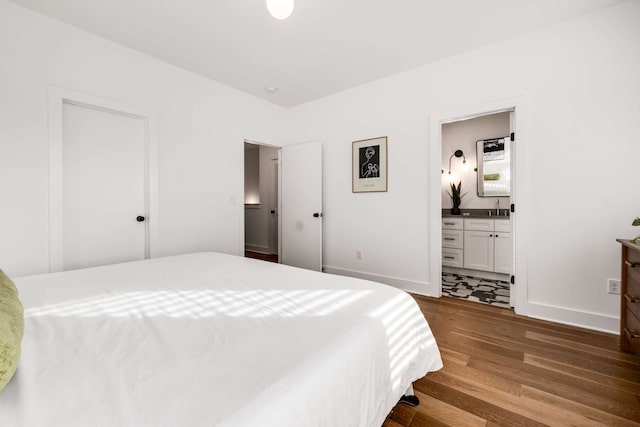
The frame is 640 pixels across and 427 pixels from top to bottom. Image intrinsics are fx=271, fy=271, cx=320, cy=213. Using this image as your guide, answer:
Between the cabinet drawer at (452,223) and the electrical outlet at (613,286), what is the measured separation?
1.84m

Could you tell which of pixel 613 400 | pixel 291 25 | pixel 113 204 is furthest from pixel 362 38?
pixel 613 400

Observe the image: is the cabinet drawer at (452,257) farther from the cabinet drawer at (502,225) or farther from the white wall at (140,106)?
the white wall at (140,106)

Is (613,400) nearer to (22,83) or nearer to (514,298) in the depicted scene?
(514,298)

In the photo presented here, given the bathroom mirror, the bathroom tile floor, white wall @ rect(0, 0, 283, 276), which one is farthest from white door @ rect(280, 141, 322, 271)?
the bathroom mirror

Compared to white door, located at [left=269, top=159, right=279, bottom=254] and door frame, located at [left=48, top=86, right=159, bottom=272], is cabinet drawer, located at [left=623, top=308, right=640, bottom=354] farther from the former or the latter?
white door, located at [left=269, top=159, right=279, bottom=254]

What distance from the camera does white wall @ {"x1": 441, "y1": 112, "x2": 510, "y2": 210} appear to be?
13.5 feet

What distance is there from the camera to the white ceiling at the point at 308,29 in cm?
207

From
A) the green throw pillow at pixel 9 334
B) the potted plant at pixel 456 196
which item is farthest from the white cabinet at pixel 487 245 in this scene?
the green throw pillow at pixel 9 334

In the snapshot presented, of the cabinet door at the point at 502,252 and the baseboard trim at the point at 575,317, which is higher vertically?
the cabinet door at the point at 502,252

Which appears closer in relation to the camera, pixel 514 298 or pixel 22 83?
pixel 22 83

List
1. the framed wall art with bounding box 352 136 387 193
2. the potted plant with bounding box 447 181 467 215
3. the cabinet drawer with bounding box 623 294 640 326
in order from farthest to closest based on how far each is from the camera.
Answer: the potted plant with bounding box 447 181 467 215
the framed wall art with bounding box 352 136 387 193
the cabinet drawer with bounding box 623 294 640 326

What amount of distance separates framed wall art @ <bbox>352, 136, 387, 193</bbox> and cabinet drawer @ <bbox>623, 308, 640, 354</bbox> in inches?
87.2

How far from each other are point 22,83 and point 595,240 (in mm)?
4649

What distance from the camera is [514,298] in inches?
102
